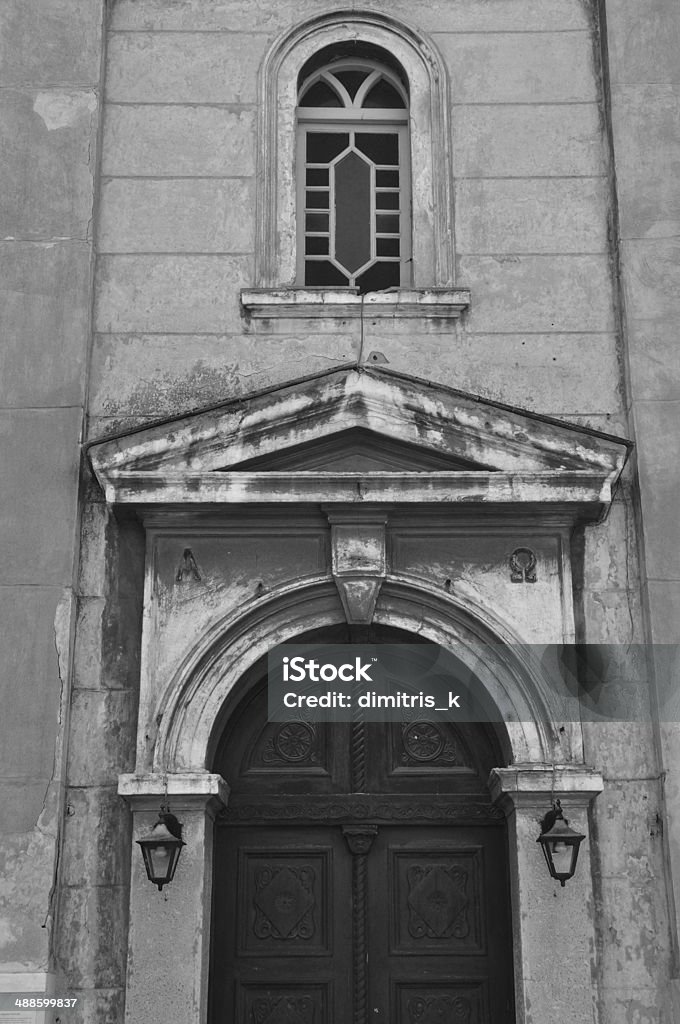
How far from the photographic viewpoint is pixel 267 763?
7.92m

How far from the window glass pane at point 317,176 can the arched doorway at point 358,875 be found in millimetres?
3166

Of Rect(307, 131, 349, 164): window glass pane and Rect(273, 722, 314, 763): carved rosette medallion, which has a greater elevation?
Rect(307, 131, 349, 164): window glass pane

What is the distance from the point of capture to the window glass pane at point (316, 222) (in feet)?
29.2

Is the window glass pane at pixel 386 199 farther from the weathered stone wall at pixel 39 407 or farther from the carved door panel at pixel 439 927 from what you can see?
the carved door panel at pixel 439 927

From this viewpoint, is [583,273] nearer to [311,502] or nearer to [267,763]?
[311,502]

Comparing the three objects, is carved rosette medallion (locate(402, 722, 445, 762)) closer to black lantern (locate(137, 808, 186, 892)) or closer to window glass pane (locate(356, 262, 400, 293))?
black lantern (locate(137, 808, 186, 892))

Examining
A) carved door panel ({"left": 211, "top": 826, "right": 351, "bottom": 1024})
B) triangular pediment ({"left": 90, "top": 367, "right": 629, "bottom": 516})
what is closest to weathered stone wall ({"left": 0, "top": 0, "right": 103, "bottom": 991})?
triangular pediment ({"left": 90, "top": 367, "right": 629, "bottom": 516})

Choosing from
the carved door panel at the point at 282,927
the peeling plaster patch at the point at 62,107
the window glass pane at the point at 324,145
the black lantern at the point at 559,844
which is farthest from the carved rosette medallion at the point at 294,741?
the peeling plaster patch at the point at 62,107

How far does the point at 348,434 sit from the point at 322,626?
45.4 inches

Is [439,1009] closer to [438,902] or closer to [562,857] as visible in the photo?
[438,902]

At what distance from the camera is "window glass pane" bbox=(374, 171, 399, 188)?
900 cm

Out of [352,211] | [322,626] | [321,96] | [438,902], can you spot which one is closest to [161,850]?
[322,626]

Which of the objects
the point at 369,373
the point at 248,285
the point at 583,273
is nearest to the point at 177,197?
the point at 248,285

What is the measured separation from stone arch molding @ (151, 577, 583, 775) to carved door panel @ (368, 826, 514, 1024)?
0.74m
